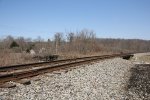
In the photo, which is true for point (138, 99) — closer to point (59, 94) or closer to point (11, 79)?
point (59, 94)

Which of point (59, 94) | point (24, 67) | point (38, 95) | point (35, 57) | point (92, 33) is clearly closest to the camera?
point (38, 95)

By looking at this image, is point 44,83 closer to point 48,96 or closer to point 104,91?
point 48,96

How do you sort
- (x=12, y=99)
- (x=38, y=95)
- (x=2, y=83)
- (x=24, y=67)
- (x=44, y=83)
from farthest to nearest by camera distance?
1. (x=24, y=67)
2. (x=44, y=83)
3. (x=2, y=83)
4. (x=38, y=95)
5. (x=12, y=99)

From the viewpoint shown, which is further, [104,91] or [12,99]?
[104,91]

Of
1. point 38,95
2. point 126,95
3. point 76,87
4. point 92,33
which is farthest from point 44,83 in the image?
point 92,33

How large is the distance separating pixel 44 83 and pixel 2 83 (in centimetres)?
169

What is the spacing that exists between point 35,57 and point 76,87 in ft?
51.1

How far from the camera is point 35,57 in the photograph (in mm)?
25266

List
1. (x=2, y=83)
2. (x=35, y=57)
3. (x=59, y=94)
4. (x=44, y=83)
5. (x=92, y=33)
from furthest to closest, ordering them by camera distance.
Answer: (x=92, y=33)
(x=35, y=57)
(x=44, y=83)
(x=2, y=83)
(x=59, y=94)

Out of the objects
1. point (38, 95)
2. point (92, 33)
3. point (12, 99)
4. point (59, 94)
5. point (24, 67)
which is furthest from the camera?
point (92, 33)

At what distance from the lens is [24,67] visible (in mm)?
15641

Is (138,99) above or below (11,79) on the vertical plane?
below

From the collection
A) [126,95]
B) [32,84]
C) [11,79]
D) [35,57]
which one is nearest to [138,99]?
[126,95]

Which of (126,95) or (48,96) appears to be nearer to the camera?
(48,96)
